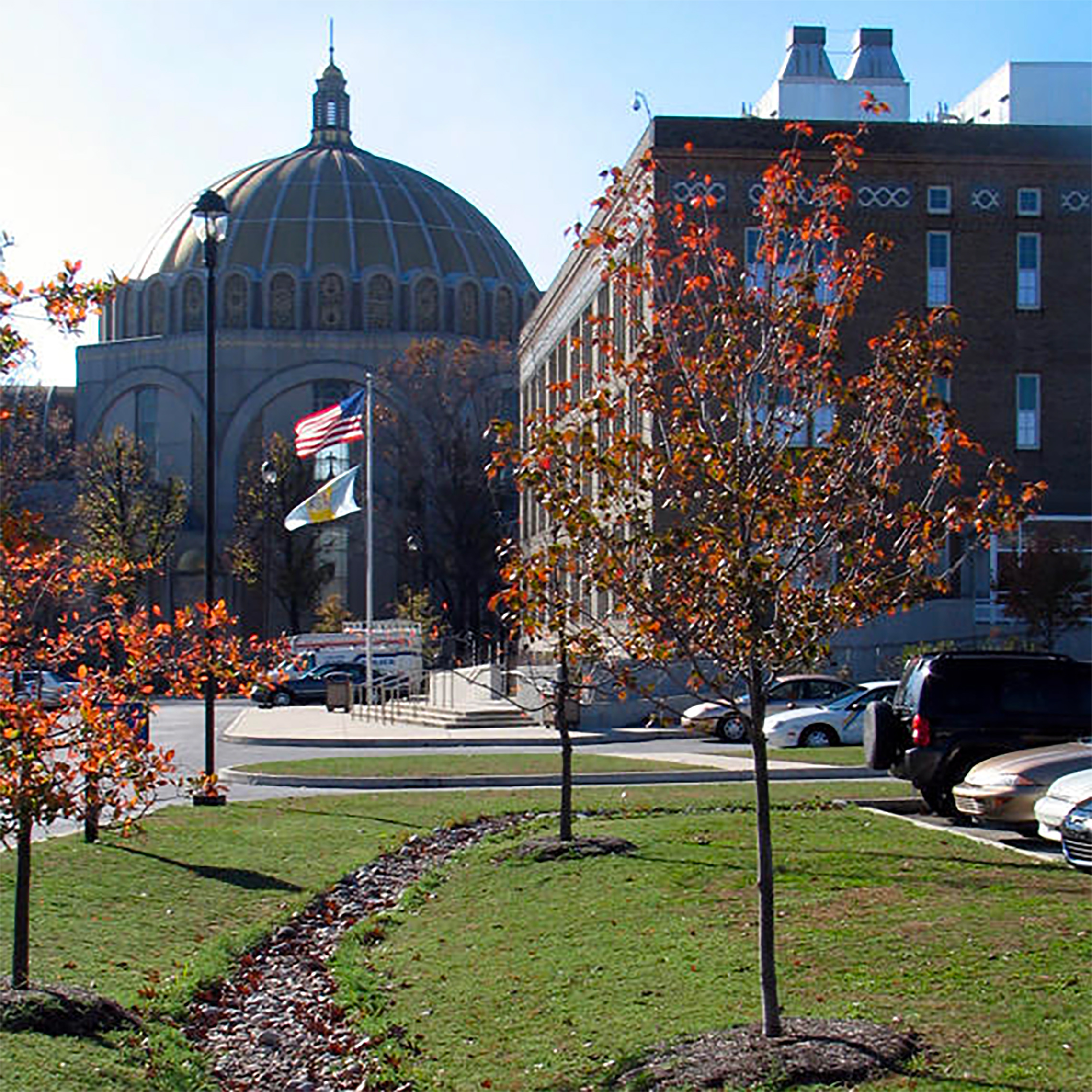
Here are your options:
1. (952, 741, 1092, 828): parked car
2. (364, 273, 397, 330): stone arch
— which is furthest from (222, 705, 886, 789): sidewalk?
(364, 273, 397, 330): stone arch

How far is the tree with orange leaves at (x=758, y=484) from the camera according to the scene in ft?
30.7

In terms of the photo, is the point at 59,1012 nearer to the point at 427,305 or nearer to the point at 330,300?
the point at 330,300

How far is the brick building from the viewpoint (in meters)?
45.3

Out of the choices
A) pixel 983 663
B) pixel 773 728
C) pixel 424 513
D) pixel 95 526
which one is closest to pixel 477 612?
pixel 424 513

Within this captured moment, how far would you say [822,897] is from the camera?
13016 millimetres

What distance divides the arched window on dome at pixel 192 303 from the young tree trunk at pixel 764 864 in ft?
309

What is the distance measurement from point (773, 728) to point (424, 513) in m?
48.6

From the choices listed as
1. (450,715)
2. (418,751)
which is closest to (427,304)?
(450,715)

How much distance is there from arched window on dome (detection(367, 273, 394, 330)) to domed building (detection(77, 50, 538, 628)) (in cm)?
9

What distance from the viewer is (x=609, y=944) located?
1223 cm

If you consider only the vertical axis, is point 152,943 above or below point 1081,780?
below

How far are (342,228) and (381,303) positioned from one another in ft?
19.6

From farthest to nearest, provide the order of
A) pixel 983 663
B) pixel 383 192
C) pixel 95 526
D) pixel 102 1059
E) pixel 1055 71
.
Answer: pixel 383 192 → pixel 95 526 → pixel 1055 71 → pixel 983 663 → pixel 102 1059

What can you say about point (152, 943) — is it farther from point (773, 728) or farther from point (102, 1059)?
point (773, 728)
